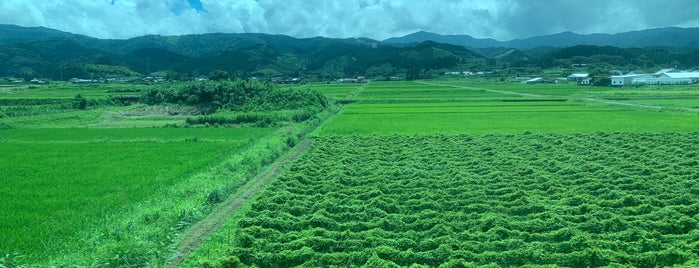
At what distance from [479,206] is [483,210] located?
0.55 feet

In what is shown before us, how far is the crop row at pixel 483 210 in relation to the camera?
927cm

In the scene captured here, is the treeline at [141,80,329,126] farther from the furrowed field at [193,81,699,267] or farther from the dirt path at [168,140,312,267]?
the dirt path at [168,140,312,267]

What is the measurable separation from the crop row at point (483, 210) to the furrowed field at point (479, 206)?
0.03 metres

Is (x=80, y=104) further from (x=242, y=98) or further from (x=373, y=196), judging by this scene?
(x=373, y=196)

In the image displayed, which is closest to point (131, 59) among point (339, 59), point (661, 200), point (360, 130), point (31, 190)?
point (339, 59)

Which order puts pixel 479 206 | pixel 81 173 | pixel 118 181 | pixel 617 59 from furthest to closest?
pixel 617 59
pixel 81 173
pixel 118 181
pixel 479 206

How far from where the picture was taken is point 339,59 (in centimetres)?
16200

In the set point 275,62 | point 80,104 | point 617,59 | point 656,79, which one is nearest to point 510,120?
point 80,104

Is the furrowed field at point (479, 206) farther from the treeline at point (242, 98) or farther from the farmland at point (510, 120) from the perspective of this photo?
the treeline at point (242, 98)

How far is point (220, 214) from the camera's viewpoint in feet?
43.0

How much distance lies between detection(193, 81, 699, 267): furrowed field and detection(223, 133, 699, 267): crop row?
0.11 feet

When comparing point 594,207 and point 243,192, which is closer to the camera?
point 594,207

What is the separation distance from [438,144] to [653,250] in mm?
14367

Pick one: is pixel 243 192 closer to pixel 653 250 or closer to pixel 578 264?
pixel 578 264
